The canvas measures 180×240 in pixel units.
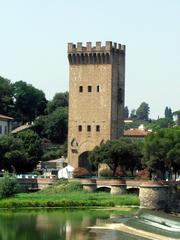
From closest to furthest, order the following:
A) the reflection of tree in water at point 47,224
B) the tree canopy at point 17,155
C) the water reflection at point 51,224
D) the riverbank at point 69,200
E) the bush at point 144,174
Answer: the water reflection at point 51,224
the reflection of tree in water at point 47,224
the riverbank at point 69,200
the bush at point 144,174
the tree canopy at point 17,155

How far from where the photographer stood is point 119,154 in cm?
9794

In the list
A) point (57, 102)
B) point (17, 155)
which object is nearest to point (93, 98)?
point (17, 155)

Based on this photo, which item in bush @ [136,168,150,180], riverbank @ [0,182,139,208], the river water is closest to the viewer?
the river water

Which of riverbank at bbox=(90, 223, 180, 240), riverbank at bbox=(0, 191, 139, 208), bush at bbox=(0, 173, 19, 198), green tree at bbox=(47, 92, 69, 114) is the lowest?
riverbank at bbox=(90, 223, 180, 240)

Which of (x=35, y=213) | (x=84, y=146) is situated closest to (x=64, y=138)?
(x=84, y=146)

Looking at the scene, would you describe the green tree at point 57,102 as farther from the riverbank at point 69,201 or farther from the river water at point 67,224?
the river water at point 67,224

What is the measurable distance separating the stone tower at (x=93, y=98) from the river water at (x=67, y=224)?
2581 centimetres

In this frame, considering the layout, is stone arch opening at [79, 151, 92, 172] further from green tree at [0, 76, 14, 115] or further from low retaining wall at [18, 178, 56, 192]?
green tree at [0, 76, 14, 115]

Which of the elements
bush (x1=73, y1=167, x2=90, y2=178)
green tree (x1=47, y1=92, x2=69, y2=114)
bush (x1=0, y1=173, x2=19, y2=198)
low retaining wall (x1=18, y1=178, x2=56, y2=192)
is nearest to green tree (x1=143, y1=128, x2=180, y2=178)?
low retaining wall (x1=18, y1=178, x2=56, y2=192)

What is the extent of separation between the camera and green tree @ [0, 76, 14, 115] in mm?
135613

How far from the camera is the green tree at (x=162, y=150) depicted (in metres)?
88.8

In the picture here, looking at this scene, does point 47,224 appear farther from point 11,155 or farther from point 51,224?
point 11,155

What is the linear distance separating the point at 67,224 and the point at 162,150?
21.4 metres

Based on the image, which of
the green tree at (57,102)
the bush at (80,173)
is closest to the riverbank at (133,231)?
the bush at (80,173)
